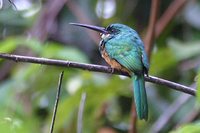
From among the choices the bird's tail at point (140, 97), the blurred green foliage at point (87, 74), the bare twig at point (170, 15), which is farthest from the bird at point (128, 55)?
the bare twig at point (170, 15)

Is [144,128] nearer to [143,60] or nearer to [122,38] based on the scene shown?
[122,38]

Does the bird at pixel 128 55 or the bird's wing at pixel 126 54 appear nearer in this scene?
the bird at pixel 128 55

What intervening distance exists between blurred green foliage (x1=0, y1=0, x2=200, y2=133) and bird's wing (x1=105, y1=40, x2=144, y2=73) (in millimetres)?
316

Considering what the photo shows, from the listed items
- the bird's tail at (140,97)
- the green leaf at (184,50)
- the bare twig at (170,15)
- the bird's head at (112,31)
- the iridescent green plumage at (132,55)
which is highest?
the bare twig at (170,15)

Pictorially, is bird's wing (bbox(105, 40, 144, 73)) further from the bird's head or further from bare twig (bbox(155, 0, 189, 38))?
bare twig (bbox(155, 0, 189, 38))

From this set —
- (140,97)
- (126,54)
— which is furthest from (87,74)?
(140,97)

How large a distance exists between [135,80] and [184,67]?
146 centimetres

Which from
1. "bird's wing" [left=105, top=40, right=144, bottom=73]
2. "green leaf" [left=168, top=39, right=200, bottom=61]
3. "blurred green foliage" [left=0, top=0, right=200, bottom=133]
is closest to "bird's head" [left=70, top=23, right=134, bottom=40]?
"bird's wing" [left=105, top=40, right=144, bottom=73]

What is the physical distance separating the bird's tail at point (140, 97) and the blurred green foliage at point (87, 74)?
0.49 m

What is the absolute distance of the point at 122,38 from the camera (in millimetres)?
2426

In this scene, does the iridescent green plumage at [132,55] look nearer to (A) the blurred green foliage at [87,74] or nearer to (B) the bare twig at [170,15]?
(A) the blurred green foliage at [87,74]

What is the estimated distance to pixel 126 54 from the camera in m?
2.22

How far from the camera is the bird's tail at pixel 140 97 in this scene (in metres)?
1.76

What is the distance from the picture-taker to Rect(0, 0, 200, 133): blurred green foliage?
283 cm
